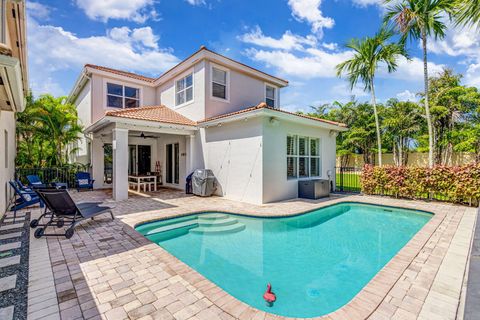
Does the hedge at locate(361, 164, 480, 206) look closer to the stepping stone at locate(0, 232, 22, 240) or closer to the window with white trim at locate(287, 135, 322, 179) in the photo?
the window with white trim at locate(287, 135, 322, 179)

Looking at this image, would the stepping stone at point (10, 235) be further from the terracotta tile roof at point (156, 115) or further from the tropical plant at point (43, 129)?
the tropical plant at point (43, 129)

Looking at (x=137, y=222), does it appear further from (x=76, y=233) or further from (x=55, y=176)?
(x=55, y=176)

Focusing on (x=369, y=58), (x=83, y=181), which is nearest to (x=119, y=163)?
(x=83, y=181)

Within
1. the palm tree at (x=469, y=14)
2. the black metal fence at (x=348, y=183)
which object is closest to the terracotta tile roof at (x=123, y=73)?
the black metal fence at (x=348, y=183)

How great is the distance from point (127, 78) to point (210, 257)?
1575cm

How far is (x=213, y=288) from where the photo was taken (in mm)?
4016

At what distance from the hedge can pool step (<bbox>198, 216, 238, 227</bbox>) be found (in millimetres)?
9141

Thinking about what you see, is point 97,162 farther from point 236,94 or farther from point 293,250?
point 293,250

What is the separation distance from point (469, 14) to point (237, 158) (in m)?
9.62

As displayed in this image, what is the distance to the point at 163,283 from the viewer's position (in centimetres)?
418

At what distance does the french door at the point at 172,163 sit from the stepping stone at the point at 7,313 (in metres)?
13.5

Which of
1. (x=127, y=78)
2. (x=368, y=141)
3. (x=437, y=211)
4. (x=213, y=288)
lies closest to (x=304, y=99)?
(x=368, y=141)

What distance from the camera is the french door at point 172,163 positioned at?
17.0 meters

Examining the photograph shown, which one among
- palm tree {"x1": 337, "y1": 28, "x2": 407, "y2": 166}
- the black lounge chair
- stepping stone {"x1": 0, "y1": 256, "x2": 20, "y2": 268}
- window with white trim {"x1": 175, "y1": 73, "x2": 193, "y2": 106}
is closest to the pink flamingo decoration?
stepping stone {"x1": 0, "y1": 256, "x2": 20, "y2": 268}
